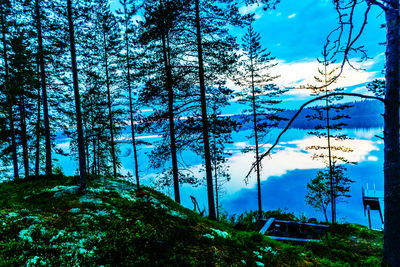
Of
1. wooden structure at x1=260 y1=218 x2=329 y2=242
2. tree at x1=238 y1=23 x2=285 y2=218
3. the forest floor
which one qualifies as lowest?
wooden structure at x1=260 y1=218 x2=329 y2=242

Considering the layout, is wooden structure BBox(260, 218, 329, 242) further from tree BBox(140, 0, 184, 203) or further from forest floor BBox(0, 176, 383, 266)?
tree BBox(140, 0, 184, 203)

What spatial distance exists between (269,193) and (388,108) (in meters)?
55.5

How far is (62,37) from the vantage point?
7.52 m

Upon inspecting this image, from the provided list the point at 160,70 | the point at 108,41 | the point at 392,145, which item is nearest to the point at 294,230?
the point at 392,145

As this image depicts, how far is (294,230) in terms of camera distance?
36.0 feet

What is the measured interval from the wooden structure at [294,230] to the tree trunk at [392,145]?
6626 millimetres

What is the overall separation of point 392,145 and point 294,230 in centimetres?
967

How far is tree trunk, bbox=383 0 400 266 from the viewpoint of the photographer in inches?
133

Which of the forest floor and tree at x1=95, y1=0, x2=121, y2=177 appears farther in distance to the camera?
tree at x1=95, y1=0, x2=121, y2=177

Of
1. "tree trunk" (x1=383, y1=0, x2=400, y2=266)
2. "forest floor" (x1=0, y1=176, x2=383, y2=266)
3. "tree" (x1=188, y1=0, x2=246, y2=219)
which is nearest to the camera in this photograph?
"forest floor" (x1=0, y1=176, x2=383, y2=266)

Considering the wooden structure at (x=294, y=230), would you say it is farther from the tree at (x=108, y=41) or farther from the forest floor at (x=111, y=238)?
the tree at (x=108, y=41)

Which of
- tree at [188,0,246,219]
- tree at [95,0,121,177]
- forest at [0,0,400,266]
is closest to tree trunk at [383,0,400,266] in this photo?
forest at [0,0,400,266]

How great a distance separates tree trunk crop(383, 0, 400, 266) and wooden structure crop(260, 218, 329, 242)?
261 inches

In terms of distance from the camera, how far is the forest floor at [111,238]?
9.82ft
